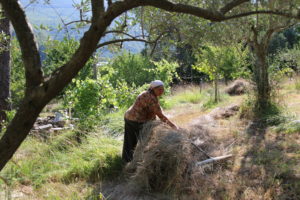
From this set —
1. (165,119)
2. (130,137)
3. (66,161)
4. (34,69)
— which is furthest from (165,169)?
(34,69)

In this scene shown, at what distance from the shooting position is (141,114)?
4641 millimetres

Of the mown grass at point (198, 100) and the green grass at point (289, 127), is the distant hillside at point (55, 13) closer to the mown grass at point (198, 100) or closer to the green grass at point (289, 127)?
the green grass at point (289, 127)

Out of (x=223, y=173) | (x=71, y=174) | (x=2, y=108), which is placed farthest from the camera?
(x=2, y=108)

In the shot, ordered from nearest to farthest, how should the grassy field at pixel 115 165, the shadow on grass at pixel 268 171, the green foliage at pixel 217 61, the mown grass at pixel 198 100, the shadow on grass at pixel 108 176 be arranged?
the shadow on grass at pixel 268 171
the grassy field at pixel 115 165
the shadow on grass at pixel 108 176
the mown grass at pixel 198 100
the green foliage at pixel 217 61

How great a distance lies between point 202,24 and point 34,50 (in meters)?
2.26

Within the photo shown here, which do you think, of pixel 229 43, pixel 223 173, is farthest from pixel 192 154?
pixel 229 43

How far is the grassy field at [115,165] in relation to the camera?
150 inches

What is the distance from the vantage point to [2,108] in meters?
7.89

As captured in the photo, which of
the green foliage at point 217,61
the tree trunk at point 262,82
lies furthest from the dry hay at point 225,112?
the green foliage at point 217,61

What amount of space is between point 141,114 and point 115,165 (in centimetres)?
102

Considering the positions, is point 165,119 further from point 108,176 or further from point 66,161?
point 66,161

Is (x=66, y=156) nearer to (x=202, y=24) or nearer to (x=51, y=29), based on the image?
(x=51, y=29)

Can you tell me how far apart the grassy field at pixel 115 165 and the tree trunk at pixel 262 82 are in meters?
0.56

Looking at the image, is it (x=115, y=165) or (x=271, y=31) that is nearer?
(x=115, y=165)
